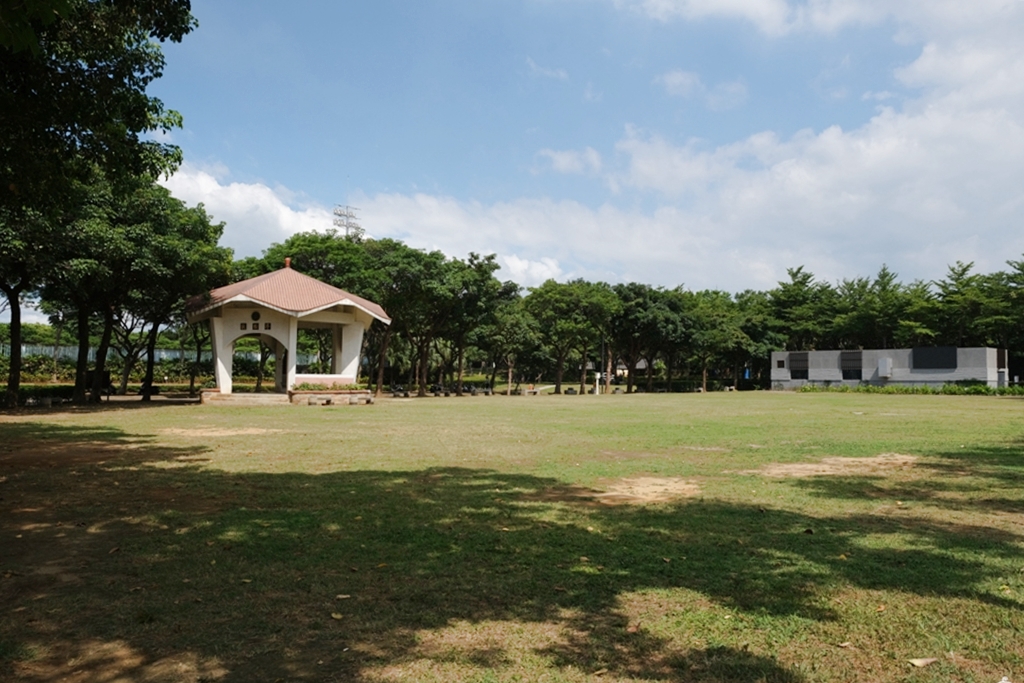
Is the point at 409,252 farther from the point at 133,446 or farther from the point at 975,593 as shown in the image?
the point at 975,593

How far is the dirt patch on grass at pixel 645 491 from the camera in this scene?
7789mm

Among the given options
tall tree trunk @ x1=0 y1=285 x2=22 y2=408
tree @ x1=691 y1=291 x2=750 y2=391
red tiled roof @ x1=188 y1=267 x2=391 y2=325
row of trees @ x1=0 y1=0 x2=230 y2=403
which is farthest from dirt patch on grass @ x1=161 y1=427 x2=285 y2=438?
tree @ x1=691 y1=291 x2=750 y2=391

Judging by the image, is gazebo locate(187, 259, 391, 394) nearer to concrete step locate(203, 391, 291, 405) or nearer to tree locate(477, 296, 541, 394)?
concrete step locate(203, 391, 291, 405)

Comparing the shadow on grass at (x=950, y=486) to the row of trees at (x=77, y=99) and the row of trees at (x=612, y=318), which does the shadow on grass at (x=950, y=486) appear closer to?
→ the row of trees at (x=77, y=99)

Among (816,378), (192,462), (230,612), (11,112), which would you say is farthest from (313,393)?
(816,378)

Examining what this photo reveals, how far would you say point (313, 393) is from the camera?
95.5ft

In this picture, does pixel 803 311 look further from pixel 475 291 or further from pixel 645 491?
pixel 645 491

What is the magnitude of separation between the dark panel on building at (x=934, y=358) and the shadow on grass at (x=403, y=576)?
5892cm

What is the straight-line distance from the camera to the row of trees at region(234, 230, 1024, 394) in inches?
1495

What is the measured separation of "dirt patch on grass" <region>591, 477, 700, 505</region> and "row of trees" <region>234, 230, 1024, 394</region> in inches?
1078

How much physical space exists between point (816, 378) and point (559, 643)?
65.4 meters

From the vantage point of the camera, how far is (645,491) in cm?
838

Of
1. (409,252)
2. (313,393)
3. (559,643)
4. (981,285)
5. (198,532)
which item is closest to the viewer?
(559,643)

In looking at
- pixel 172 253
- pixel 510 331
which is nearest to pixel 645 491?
pixel 172 253
